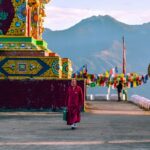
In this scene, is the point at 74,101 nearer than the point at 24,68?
Yes

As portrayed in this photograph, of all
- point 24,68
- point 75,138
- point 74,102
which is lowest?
point 75,138

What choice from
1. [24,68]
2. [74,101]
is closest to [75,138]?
[74,101]

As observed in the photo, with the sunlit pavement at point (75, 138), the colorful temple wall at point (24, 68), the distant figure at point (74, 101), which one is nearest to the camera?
the sunlit pavement at point (75, 138)

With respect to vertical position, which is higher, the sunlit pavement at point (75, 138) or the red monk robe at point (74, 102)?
the red monk robe at point (74, 102)

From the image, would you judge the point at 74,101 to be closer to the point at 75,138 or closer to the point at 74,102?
the point at 74,102

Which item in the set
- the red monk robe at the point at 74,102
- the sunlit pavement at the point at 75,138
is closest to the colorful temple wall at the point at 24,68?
the red monk robe at the point at 74,102

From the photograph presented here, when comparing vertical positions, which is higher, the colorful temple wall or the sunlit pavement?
the colorful temple wall

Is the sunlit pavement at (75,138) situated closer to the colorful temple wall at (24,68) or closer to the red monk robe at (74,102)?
the red monk robe at (74,102)

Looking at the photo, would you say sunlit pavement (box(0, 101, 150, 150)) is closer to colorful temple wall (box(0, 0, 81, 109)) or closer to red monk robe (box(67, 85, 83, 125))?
red monk robe (box(67, 85, 83, 125))

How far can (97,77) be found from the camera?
52.4 m

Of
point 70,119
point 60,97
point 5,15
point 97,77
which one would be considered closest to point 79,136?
point 70,119

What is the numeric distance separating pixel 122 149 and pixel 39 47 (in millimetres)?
21165

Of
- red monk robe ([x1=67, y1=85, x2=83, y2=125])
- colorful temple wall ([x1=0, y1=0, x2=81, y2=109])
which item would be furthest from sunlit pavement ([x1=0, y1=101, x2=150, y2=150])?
colorful temple wall ([x1=0, y1=0, x2=81, y2=109])

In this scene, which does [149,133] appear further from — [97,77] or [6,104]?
[97,77]
